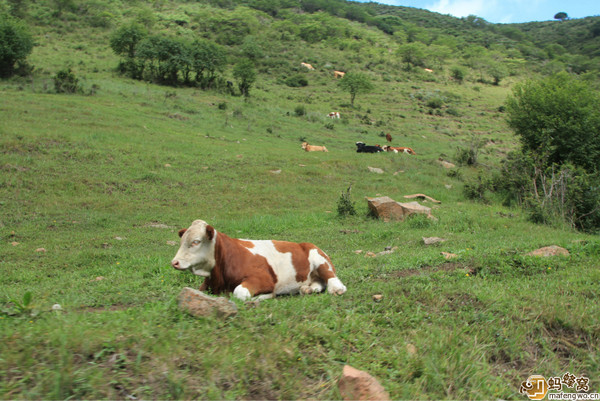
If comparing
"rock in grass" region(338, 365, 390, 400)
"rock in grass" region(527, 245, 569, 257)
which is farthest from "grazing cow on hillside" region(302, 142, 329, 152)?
"rock in grass" region(338, 365, 390, 400)

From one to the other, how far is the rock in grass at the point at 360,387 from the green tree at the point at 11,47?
3361 cm

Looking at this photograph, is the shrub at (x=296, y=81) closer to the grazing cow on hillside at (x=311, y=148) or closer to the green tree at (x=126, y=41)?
the green tree at (x=126, y=41)

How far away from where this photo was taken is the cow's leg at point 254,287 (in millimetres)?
4812

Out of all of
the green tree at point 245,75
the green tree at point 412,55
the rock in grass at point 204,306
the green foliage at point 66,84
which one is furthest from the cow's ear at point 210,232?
the green tree at point 412,55

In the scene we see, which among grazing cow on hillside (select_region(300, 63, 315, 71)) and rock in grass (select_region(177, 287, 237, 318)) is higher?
grazing cow on hillside (select_region(300, 63, 315, 71))

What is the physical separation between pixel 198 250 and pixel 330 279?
1.73 metres

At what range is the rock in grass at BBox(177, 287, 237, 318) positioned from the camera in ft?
12.1

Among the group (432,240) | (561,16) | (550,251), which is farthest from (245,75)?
(561,16)

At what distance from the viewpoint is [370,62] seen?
6644 cm

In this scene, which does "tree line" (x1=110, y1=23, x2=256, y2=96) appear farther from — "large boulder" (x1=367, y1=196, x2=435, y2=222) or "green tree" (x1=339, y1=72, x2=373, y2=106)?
"large boulder" (x1=367, y1=196, x2=435, y2=222)

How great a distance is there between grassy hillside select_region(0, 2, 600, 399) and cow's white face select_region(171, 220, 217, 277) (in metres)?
0.48

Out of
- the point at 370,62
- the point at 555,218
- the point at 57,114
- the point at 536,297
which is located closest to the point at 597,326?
the point at 536,297

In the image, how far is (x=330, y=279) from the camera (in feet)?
17.7

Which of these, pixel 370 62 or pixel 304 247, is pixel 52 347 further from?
pixel 370 62
